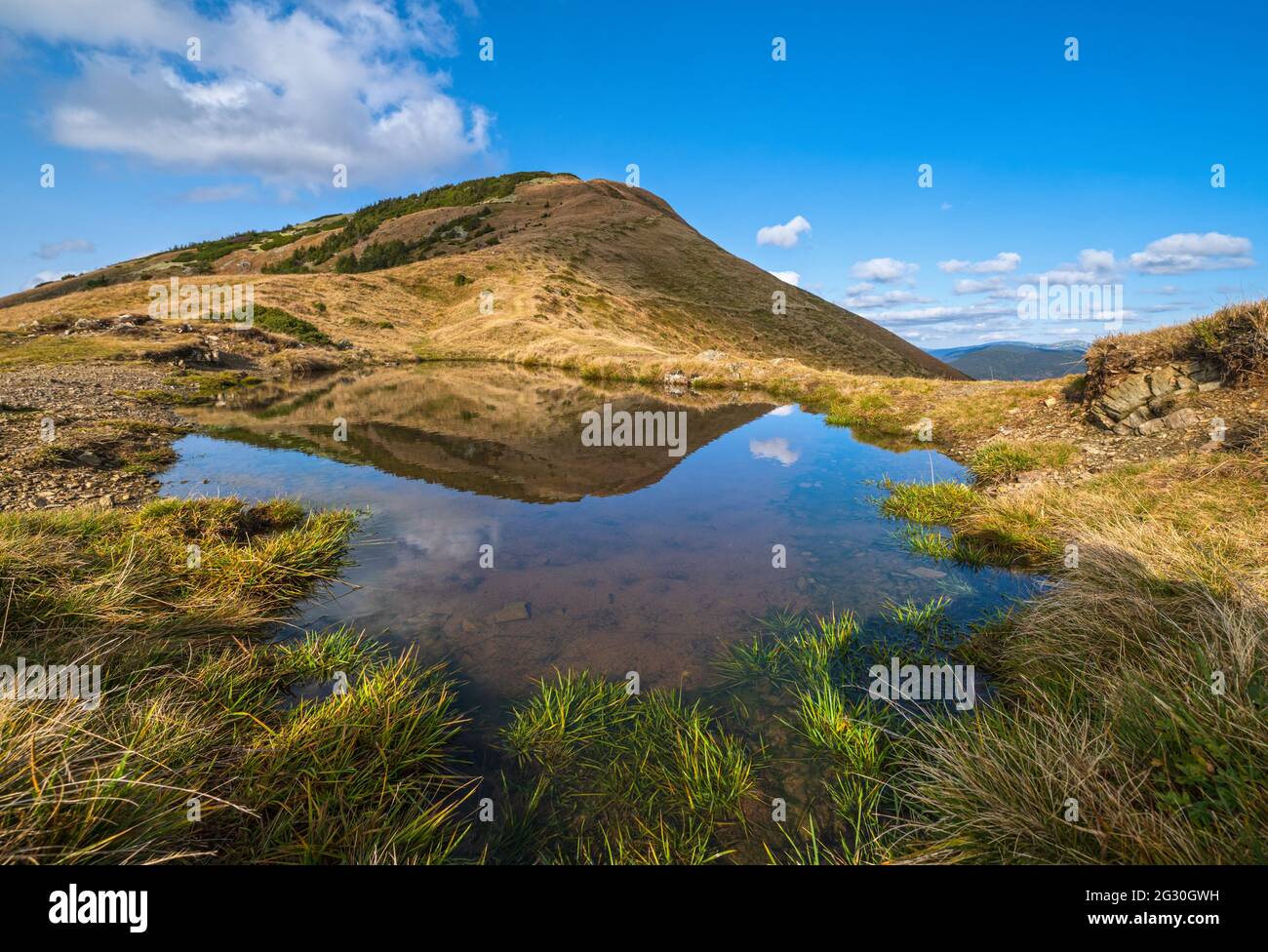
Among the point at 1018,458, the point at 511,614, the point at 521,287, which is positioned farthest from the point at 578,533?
the point at 521,287

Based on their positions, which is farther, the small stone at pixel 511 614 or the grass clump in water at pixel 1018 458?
the grass clump in water at pixel 1018 458

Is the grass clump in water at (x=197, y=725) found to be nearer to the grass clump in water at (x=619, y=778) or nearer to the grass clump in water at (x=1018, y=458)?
the grass clump in water at (x=619, y=778)

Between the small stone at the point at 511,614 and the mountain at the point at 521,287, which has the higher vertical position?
the mountain at the point at 521,287

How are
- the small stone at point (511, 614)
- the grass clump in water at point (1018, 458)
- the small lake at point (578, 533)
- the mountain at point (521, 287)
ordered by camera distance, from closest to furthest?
the small lake at point (578, 533), the small stone at point (511, 614), the grass clump in water at point (1018, 458), the mountain at point (521, 287)

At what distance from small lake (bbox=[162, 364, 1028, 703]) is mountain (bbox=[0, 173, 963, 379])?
25188 mm

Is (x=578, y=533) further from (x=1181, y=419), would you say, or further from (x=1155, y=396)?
(x=1155, y=396)

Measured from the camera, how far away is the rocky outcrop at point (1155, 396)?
1209 centimetres

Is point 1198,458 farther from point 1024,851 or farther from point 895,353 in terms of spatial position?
point 895,353

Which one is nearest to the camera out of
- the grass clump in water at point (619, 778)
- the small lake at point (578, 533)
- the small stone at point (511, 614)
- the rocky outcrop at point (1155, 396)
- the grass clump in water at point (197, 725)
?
the grass clump in water at point (197, 725)

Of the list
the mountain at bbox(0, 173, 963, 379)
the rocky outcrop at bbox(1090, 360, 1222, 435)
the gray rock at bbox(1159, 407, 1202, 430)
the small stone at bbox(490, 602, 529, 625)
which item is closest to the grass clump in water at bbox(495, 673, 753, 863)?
the small stone at bbox(490, 602, 529, 625)

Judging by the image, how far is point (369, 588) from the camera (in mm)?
8125

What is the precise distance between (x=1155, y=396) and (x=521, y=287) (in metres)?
68.9

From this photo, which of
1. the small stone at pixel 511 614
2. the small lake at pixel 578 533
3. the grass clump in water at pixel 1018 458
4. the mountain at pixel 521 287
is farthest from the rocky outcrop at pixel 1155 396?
the mountain at pixel 521 287

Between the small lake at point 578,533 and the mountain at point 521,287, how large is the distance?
Result: 82.6 ft
